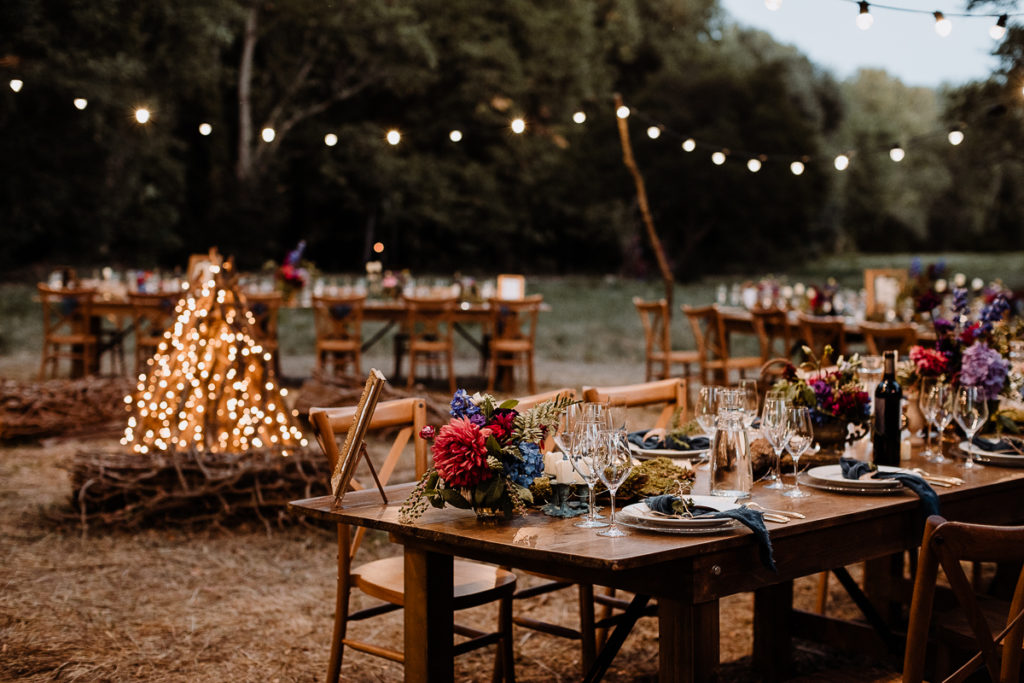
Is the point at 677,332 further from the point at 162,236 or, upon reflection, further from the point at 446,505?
the point at 446,505

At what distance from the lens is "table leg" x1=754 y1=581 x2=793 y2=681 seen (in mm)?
3164

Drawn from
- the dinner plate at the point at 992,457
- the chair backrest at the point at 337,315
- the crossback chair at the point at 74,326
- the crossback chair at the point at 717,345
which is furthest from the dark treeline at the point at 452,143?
the dinner plate at the point at 992,457

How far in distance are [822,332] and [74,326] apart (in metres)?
6.91

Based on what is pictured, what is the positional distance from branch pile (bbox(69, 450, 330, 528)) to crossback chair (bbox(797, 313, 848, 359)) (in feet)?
11.3

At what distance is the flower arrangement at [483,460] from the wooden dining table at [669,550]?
50mm

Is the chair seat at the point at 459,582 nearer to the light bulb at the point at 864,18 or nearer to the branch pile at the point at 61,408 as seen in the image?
the light bulb at the point at 864,18

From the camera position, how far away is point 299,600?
4238mm

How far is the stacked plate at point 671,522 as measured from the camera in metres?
2.09

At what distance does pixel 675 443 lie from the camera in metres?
2.99

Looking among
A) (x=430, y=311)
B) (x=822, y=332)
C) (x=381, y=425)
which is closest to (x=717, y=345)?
(x=822, y=332)

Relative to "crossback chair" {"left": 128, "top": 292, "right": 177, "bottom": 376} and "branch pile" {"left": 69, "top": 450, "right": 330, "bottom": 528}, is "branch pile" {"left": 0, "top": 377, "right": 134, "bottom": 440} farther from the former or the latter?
"branch pile" {"left": 69, "top": 450, "right": 330, "bottom": 528}

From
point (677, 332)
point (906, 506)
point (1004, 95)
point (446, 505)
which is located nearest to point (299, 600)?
point (446, 505)

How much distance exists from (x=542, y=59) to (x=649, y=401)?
18.7 metres

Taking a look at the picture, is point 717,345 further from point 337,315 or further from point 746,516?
point 746,516
